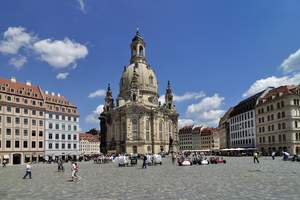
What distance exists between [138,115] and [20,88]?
162 feet

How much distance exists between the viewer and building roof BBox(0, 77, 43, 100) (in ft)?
284

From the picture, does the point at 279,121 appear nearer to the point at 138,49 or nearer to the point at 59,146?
the point at 59,146

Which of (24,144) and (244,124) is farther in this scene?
(244,124)

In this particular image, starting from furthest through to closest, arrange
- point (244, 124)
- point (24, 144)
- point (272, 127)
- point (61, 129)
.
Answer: point (244, 124) < point (61, 129) < point (272, 127) < point (24, 144)

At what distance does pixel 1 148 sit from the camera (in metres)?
81.8

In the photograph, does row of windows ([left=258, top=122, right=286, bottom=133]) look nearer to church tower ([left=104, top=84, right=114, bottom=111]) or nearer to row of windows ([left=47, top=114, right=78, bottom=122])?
row of windows ([left=47, top=114, right=78, bottom=122])

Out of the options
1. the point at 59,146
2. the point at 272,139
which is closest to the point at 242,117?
the point at 272,139

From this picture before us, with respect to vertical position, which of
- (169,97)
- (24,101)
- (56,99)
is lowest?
(24,101)

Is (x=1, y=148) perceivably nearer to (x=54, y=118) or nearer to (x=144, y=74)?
(x=54, y=118)

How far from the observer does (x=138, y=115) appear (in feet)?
429

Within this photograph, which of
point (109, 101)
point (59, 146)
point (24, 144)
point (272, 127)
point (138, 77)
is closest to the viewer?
point (24, 144)

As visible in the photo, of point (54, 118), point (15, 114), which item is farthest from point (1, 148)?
point (54, 118)

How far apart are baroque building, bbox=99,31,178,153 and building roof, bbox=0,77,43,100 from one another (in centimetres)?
4080

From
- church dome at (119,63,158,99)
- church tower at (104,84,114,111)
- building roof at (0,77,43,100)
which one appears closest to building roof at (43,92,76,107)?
building roof at (0,77,43,100)
